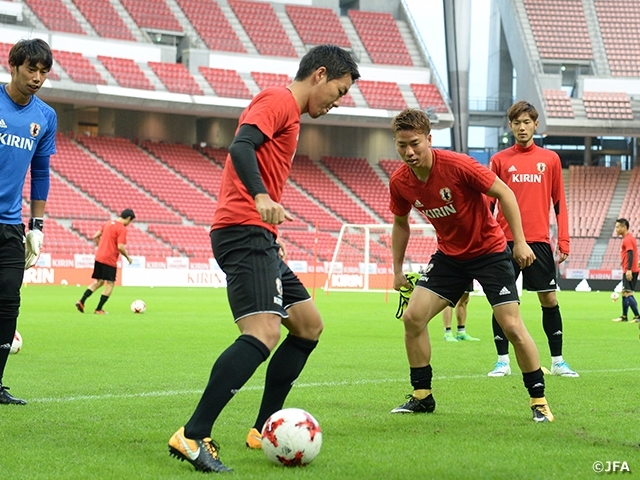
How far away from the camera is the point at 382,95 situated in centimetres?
4831

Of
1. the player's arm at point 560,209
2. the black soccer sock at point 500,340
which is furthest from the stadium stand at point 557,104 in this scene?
the black soccer sock at point 500,340

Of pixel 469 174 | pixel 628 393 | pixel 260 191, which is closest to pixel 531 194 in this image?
pixel 628 393

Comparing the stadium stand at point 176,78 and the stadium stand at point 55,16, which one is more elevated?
the stadium stand at point 55,16

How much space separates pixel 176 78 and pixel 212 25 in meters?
5.17

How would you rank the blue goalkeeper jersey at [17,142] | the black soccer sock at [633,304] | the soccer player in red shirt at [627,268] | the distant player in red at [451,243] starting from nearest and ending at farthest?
1. the distant player in red at [451,243]
2. the blue goalkeeper jersey at [17,142]
3. the black soccer sock at [633,304]
4. the soccer player in red shirt at [627,268]

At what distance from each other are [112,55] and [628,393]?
39.3 m

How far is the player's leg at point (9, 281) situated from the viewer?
21.8 ft

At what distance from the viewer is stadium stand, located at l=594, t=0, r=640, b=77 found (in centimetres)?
5100

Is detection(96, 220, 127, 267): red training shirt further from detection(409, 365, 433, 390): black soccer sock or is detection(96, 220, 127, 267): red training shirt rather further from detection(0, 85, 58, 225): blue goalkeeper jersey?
detection(409, 365, 433, 390): black soccer sock

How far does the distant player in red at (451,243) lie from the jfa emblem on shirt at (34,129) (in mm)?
2508

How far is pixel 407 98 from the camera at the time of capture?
160 feet

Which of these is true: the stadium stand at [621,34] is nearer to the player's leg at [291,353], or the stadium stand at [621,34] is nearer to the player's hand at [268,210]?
the player's leg at [291,353]

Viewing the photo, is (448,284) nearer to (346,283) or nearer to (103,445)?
(103,445)

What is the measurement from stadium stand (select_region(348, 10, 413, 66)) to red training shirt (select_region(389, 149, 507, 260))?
44.4m
